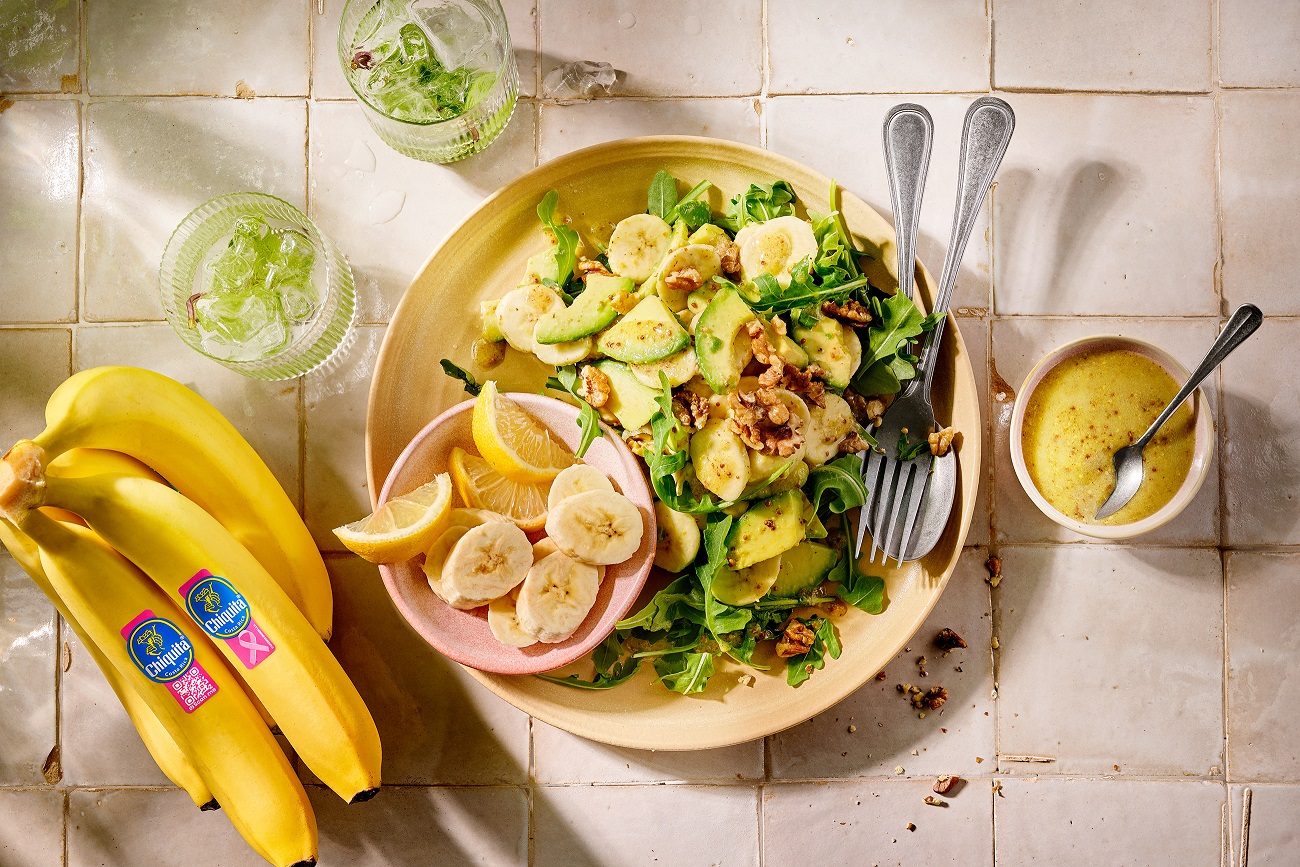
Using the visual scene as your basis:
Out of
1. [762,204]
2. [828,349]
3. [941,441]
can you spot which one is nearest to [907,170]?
[762,204]

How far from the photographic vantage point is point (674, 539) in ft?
4.42

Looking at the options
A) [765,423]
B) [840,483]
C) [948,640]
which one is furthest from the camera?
[948,640]

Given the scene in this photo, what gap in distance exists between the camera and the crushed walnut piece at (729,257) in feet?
4.33

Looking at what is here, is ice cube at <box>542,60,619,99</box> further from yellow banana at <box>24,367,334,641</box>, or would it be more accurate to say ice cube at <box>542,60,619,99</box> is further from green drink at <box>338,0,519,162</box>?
yellow banana at <box>24,367,334,641</box>

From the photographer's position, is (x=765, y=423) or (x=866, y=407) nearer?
(x=765, y=423)

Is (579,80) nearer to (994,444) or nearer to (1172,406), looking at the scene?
(994,444)

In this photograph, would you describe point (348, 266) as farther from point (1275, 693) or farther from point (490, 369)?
point (1275, 693)

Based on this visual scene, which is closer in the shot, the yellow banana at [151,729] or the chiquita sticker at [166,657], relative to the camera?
the chiquita sticker at [166,657]

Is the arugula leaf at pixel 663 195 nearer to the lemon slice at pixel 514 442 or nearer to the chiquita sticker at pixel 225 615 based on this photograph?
the lemon slice at pixel 514 442

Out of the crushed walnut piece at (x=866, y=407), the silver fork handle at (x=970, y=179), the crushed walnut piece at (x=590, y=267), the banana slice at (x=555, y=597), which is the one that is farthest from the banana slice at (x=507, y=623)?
the silver fork handle at (x=970, y=179)

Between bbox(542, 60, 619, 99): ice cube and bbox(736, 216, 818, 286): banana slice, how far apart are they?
0.52 metres

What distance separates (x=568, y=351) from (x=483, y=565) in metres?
0.37

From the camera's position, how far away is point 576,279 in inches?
55.5

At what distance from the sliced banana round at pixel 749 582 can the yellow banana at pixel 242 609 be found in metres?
0.66
